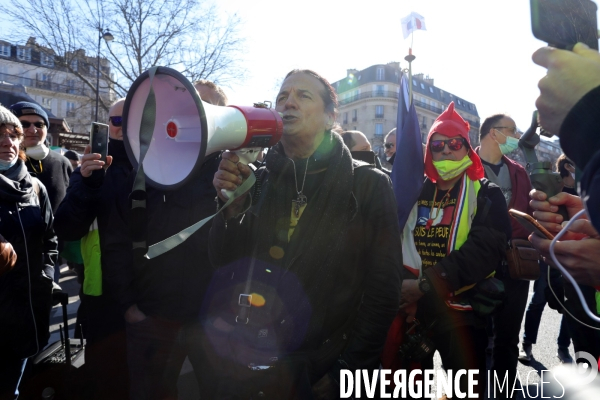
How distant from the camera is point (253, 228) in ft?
6.21

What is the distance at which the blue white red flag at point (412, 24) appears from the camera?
3.29 metres

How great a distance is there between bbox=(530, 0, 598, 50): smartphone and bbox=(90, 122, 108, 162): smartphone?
1.96m

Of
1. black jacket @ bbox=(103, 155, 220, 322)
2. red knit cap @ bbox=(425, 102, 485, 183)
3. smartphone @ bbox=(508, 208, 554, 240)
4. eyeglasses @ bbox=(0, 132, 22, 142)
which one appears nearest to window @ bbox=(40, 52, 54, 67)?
eyeglasses @ bbox=(0, 132, 22, 142)

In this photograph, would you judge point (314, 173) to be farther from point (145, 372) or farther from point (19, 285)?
point (19, 285)

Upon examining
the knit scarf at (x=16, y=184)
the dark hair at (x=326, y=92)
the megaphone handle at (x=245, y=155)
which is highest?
the dark hair at (x=326, y=92)

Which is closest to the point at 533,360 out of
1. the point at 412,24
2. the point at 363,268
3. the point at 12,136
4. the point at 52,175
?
the point at 363,268

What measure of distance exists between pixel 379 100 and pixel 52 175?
5258cm

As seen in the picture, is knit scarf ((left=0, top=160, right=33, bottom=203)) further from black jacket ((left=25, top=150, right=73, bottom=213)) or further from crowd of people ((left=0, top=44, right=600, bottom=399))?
black jacket ((left=25, top=150, right=73, bottom=213))

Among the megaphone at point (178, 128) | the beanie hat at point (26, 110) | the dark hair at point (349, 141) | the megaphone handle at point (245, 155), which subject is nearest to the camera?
the megaphone at point (178, 128)

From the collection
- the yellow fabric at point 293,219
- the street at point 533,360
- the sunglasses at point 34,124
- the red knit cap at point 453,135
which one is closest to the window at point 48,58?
the street at point 533,360

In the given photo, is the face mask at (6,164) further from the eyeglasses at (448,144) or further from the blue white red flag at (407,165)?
the eyeglasses at (448,144)

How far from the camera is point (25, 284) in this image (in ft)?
7.29

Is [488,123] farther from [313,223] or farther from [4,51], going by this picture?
[4,51]

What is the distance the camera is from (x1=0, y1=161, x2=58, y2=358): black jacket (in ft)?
7.06
